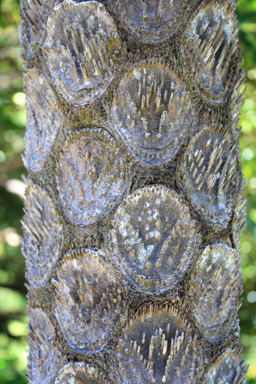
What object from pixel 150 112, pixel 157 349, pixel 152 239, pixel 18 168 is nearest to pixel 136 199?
pixel 152 239

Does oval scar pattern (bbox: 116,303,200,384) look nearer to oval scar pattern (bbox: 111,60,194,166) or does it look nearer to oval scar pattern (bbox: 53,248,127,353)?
oval scar pattern (bbox: 53,248,127,353)

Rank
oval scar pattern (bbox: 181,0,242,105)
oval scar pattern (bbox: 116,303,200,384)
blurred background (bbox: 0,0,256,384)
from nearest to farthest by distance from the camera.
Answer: oval scar pattern (bbox: 116,303,200,384)
oval scar pattern (bbox: 181,0,242,105)
blurred background (bbox: 0,0,256,384)

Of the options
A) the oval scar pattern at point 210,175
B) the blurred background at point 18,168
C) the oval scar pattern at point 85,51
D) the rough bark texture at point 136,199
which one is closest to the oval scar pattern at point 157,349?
the rough bark texture at point 136,199

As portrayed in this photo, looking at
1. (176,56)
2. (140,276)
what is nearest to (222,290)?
(140,276)

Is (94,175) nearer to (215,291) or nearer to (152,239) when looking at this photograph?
(152,239)

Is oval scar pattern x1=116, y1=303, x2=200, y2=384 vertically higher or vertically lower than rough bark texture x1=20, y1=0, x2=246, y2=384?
lower

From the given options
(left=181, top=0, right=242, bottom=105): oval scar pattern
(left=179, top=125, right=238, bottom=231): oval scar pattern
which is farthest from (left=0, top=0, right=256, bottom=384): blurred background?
(left=179, top=125, right=238, bottom=231): oval scar pattern

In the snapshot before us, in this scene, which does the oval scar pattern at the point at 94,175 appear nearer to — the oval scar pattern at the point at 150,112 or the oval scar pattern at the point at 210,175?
the oval scar pattern at the point at 150,112

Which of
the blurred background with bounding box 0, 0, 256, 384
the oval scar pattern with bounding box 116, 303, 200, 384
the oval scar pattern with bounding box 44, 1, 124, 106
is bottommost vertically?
the oval scar pattern with bounding box 116, 303, 200, 384
